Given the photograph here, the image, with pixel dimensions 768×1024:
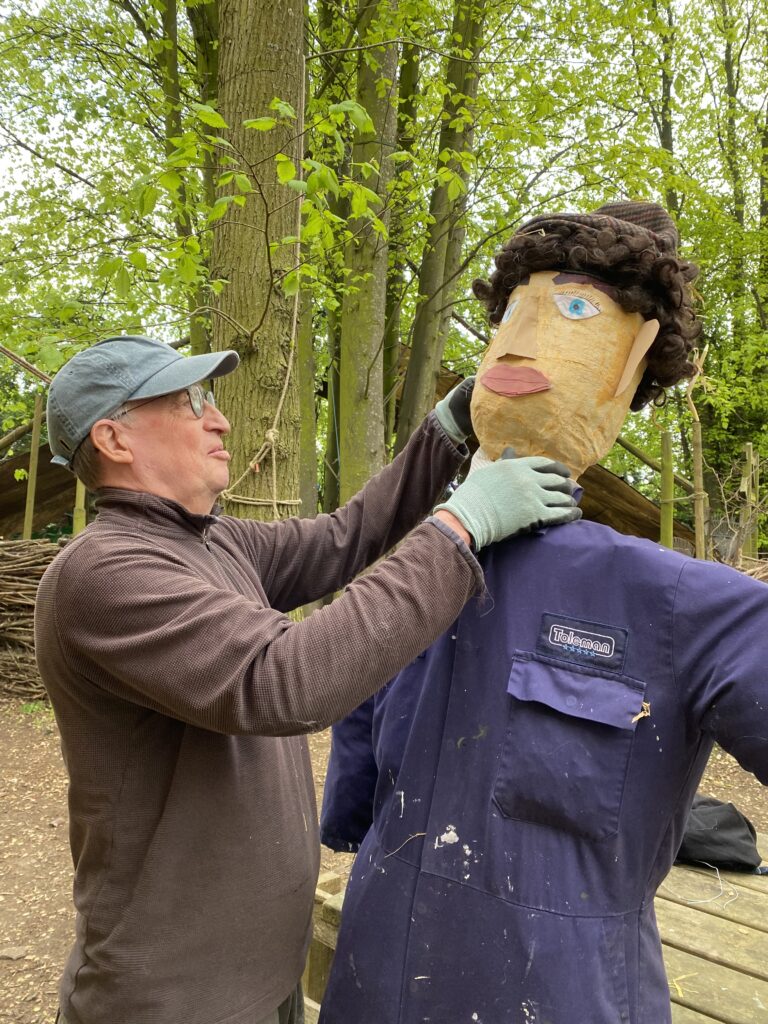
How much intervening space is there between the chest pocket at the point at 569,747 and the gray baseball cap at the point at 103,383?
1047 millimetres

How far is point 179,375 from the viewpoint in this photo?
1.75 m

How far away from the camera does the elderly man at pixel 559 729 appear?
1.26 metres

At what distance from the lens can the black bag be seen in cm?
297

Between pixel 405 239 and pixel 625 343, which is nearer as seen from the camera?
pixel 625 343

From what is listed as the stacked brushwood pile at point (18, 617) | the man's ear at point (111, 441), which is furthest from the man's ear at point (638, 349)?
the stacked brushwood pile at point (18, 617)

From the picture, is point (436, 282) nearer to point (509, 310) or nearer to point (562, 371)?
point (509, 310)

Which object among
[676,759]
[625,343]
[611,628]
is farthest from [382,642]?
[625,343]

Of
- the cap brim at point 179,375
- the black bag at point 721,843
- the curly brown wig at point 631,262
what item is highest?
the curly brown wig at point 631,262

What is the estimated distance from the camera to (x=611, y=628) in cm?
131

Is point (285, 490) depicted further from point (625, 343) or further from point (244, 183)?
point (625, 343)

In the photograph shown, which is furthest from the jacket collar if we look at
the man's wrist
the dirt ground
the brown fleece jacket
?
the dirt ground

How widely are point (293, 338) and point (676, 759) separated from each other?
268 cm

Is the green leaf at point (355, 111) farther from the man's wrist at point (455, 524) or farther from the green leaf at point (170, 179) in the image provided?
the man's wrist at point (455, 524)

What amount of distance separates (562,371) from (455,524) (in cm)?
44
